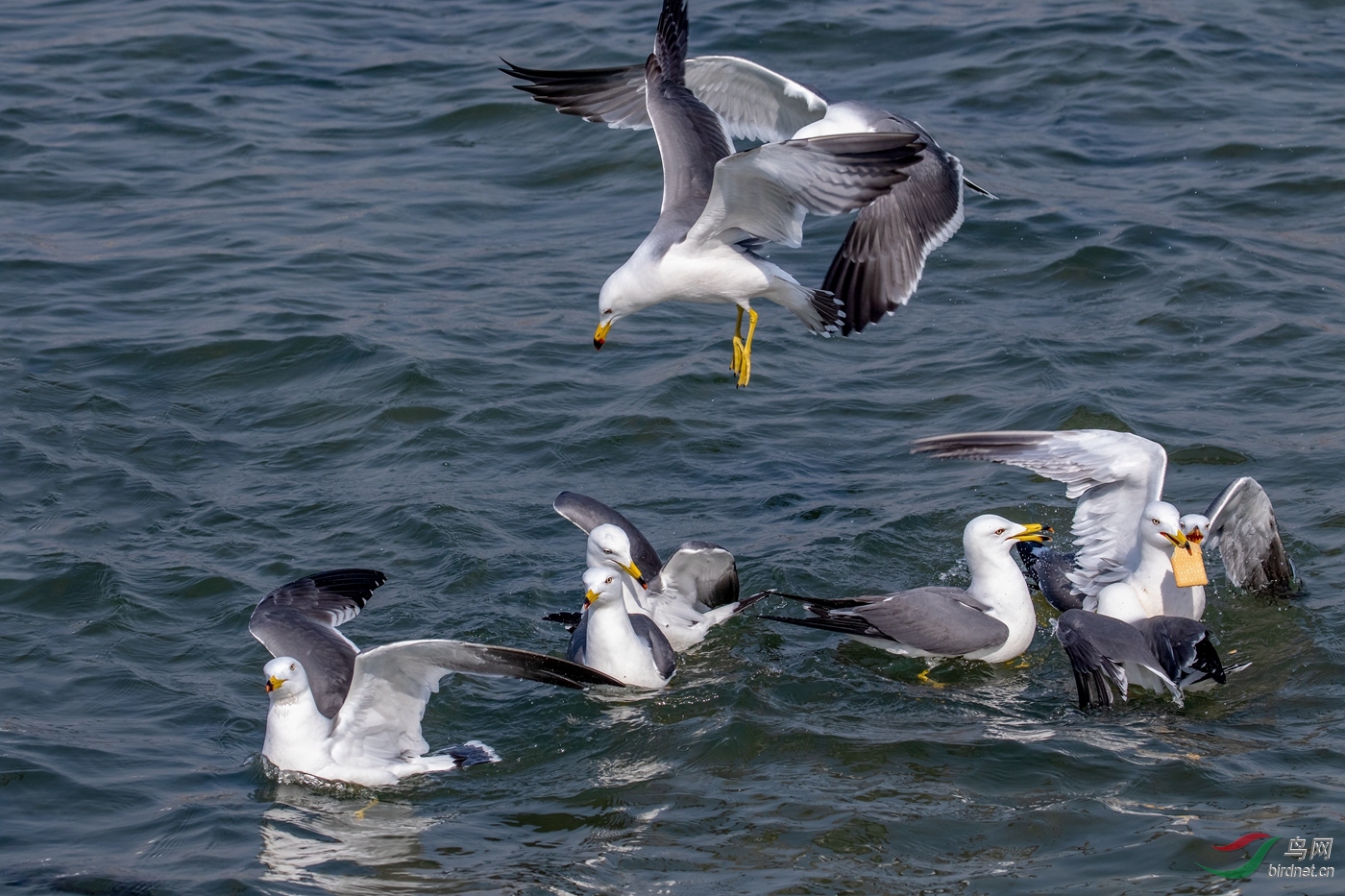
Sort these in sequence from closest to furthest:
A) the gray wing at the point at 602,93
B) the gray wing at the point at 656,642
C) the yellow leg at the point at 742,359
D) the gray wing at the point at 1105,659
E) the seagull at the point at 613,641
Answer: the gray wing at the point at 1105,659 < the seagull at the point at 613,641 < the gray wing at the point at 656,642 < the yellow leg at the point at 742,359 < the gray wing at the point at 602,93

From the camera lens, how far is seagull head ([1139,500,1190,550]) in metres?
6.93

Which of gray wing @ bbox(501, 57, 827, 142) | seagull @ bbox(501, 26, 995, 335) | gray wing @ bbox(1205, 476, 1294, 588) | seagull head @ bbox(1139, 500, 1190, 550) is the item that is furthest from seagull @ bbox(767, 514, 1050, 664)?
gray wing @ bbox(501, 57, 827, 142)

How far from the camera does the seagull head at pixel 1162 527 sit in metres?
6.93

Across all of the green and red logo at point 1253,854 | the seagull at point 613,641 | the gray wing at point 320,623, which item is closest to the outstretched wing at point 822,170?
the seagull at point 613,641

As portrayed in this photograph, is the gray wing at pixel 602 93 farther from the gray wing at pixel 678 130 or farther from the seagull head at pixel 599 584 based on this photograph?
the seagull head at pixel 599 584

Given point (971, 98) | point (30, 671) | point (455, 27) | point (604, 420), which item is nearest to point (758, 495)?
point (604, 420)

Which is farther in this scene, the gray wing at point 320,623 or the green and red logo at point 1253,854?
the gray wing at point 320,623

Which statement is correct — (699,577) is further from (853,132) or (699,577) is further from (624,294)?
(853,132)

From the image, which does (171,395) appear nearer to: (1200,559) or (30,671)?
(30,671)

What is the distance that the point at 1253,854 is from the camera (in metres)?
5.38

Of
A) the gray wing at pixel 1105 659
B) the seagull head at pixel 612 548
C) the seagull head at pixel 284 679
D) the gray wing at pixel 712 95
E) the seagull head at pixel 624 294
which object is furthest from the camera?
the gray wing at pixel 712 95

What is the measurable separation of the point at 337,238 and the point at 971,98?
5.71 m

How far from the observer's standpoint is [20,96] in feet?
48.6

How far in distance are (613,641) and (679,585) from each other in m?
0.75
